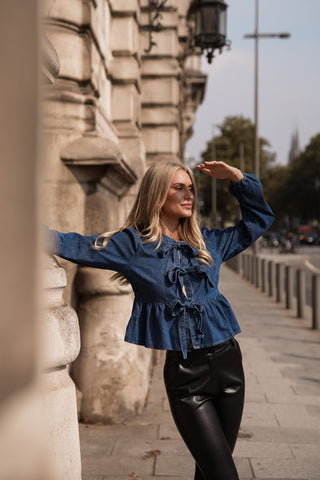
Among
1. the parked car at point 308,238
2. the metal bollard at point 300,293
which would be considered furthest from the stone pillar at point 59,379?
the parked car at point 308,238

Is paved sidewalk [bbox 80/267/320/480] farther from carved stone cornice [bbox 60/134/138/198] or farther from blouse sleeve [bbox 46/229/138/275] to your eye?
carved stone cornice [bbox 60/134/138/198]

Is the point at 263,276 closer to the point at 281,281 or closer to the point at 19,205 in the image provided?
the point at 281,281

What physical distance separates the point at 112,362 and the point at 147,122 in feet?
25.5

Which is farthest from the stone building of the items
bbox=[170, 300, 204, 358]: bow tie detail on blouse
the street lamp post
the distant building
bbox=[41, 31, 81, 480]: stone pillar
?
the distant building

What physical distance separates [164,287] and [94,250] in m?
0.33

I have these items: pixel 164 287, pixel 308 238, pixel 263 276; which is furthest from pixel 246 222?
pixel 308 238

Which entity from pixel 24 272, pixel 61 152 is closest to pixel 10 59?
pixel 24 272

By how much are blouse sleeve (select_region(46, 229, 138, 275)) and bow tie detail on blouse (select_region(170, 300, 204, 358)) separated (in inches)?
11.0

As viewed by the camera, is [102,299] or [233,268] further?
[233,268]

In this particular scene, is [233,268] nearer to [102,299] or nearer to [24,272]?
[102,299]

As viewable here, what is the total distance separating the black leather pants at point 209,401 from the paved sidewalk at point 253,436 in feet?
4.54

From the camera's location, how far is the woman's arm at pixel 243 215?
113 inches

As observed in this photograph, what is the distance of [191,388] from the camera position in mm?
2564

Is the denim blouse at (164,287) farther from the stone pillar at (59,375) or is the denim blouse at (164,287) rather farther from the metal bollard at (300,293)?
the metal bollard at (300,293)
